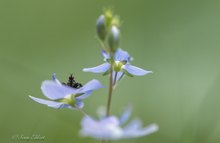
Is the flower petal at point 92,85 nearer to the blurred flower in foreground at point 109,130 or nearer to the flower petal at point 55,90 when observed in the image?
the flower petal at point 55,90

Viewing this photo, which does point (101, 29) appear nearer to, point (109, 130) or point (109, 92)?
point (109, 92)

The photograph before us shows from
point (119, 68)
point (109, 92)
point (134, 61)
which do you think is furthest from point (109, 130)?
point (134, 61)

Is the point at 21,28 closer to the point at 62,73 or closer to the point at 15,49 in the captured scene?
the point at 15,49

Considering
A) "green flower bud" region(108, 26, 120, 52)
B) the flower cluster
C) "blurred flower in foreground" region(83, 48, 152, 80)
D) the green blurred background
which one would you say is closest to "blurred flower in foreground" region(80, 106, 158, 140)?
the flower cluster

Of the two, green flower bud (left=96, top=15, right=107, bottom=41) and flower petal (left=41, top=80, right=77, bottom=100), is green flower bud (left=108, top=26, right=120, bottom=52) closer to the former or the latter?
green flower bud (left=96, top=15, right=107, bottom=41)

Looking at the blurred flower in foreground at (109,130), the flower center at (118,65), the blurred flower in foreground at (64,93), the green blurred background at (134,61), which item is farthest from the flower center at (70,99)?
the green blurred background at (134,61)

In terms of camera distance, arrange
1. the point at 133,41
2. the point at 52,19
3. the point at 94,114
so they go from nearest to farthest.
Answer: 1. the point at 94,114
2. the point at 133,41
3. the point at 52,19

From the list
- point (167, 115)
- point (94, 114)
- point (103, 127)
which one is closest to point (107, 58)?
point (103, 127)
